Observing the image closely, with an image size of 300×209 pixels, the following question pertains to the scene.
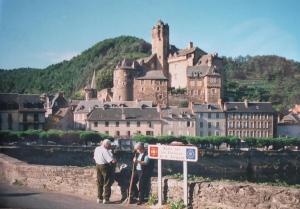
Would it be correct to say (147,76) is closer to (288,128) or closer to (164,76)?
(164,76)

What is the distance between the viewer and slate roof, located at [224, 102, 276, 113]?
3345cm

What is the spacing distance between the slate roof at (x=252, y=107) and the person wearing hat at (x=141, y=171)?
25.0 metres

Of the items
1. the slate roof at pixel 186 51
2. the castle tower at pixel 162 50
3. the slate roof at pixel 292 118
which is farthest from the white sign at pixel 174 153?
the slate roof at pixel 186 51

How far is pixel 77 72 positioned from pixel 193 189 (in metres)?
27.2

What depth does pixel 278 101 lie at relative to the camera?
102ft

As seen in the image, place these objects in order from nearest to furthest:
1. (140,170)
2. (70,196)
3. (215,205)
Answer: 1. (215,205)
2. (140,170)
3. (70,196)

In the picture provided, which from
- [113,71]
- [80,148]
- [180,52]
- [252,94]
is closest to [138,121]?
[80,148]

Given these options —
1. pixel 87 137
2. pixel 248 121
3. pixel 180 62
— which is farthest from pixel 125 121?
pixel 180 62

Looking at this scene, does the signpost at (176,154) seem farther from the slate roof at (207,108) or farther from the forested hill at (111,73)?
the slate roof at (207,108)

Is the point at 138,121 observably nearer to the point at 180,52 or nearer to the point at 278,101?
the point at 278,101

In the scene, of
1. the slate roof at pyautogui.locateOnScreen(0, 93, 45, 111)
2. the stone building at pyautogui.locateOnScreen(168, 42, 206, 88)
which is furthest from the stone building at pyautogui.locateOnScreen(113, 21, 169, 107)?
the slate roof at pyautogui.locateOnScreen(0, 93, 45, 111)

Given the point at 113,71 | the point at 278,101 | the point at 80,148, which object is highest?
the point at 113,71

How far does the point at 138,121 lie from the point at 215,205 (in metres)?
30.8

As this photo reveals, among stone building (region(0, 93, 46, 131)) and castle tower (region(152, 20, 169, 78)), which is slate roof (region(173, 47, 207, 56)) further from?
stone building (region(0, 93, 46, 131))
